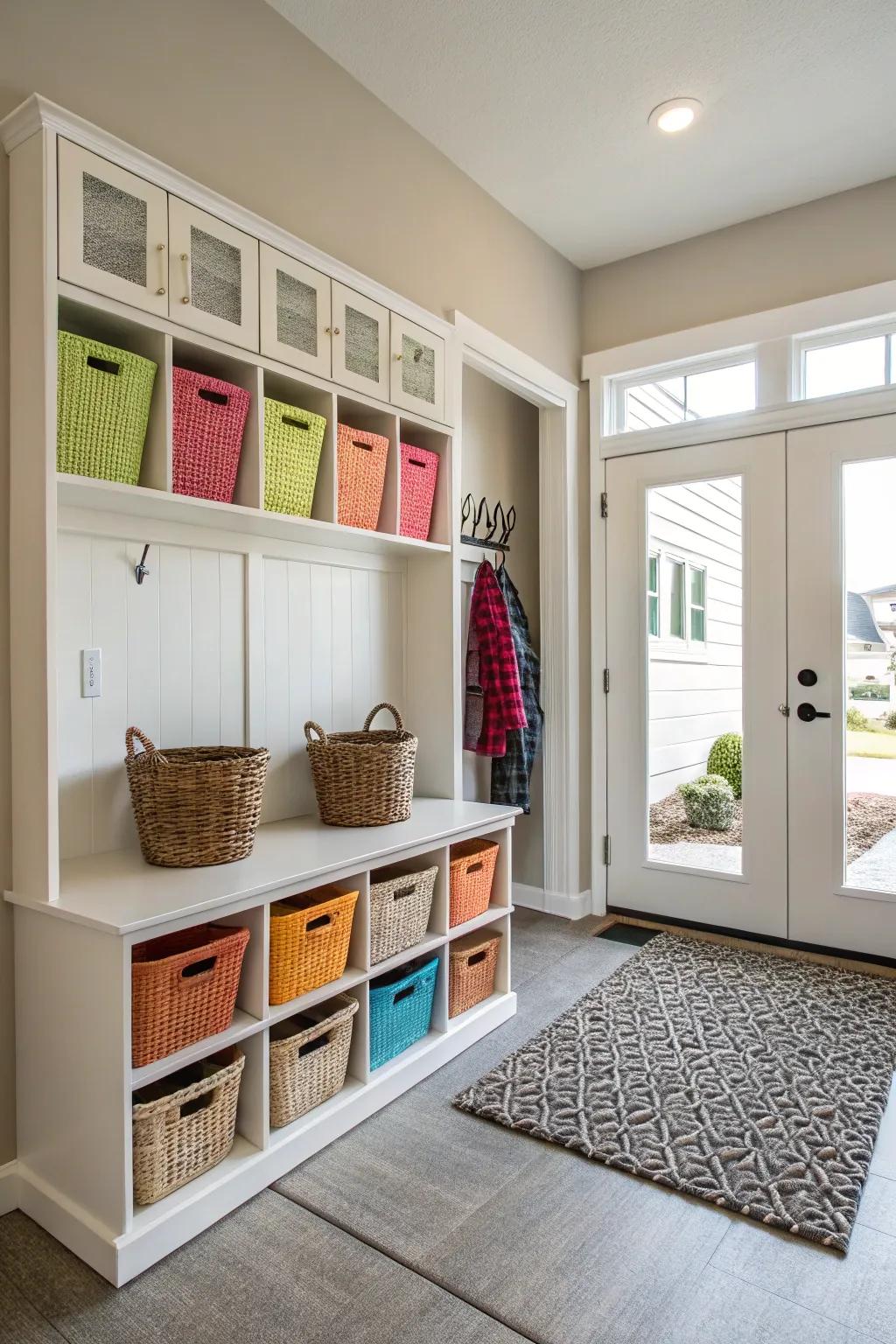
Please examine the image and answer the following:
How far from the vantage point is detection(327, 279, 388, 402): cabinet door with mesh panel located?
90.5 inches

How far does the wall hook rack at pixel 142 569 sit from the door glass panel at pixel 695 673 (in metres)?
2.23

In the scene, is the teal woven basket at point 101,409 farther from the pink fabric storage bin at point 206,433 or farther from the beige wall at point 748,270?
the beige wall at point 748,270

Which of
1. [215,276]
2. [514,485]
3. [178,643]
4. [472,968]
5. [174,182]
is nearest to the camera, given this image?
[174,182]

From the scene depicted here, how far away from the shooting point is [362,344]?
2396 mm

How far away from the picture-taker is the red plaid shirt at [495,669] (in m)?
3.28

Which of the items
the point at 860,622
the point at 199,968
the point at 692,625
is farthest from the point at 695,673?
the point at 199,968

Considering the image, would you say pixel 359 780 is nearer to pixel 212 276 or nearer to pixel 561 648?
pixel 212 276

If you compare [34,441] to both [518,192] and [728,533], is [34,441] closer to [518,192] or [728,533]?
[518,192]

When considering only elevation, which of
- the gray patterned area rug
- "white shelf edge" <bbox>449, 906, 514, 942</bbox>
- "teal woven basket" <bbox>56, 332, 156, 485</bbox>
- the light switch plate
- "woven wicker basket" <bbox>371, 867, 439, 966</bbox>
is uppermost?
"teal woven basket" <bbox>56, 332, 156, 485</bbox>

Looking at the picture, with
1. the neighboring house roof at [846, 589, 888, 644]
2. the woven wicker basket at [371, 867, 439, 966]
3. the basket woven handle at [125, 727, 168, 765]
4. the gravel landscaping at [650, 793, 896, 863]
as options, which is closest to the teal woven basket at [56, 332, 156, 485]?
the basket woven handle at [125, 727, 168, 765]

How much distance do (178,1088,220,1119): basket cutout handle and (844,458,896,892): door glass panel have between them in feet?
8.21

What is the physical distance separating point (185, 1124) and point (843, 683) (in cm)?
270

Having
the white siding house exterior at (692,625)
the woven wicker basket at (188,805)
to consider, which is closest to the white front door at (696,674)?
the white siding house exterior at (692,625)

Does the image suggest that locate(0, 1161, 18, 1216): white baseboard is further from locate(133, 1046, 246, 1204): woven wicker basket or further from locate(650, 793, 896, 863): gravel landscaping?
locate(650, 793, 896, 863): gravel landscaping
